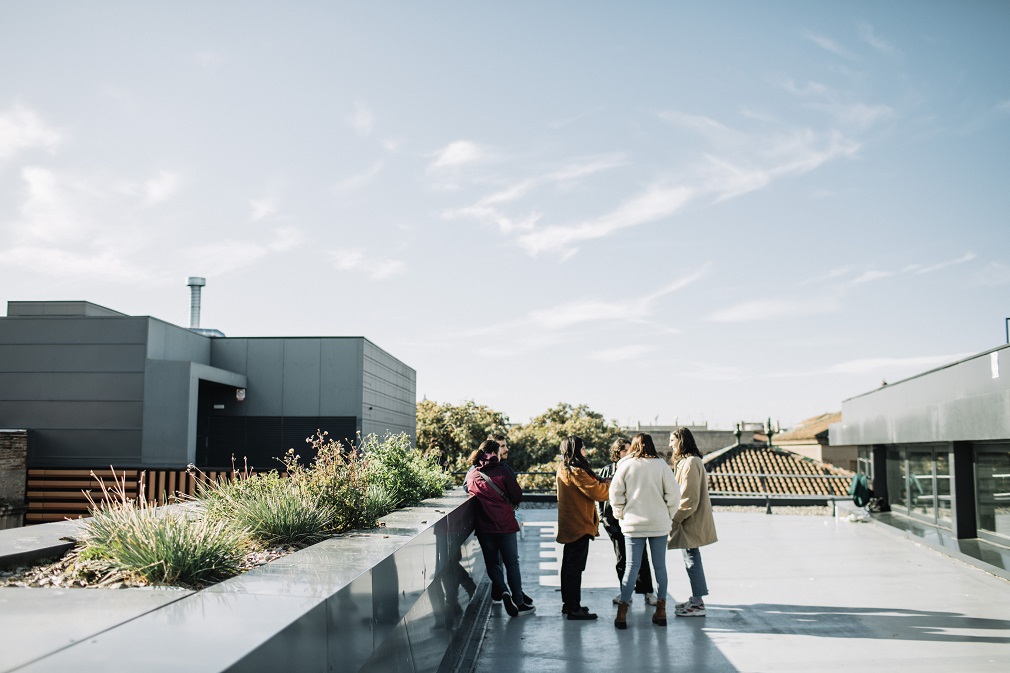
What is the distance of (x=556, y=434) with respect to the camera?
54250mm

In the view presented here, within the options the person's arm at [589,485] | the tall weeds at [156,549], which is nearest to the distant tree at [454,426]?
the person's arm at [589,485]

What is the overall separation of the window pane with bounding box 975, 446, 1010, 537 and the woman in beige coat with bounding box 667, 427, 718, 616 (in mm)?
6190

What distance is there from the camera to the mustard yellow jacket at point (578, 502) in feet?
25.2

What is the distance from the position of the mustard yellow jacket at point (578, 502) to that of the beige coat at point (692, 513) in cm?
82

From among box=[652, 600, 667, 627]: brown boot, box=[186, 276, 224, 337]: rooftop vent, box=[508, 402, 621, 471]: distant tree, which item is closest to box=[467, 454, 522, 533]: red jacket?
box=[652, 600, 667, 627]: brown boot

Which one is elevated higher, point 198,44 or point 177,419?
point 198,44

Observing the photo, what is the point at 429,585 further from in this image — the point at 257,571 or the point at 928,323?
the point at 928,323

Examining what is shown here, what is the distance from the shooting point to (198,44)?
12.0 meters

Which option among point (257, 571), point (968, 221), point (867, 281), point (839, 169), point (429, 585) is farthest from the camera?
point (867, 281)

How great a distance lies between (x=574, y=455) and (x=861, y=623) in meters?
3.15

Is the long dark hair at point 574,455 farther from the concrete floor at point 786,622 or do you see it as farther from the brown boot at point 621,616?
the concrete floor at point 786,622

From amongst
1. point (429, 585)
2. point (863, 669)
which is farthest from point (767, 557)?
point (429, 585)

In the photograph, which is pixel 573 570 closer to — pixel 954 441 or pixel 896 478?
pixel 954 441

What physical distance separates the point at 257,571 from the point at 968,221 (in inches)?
754
